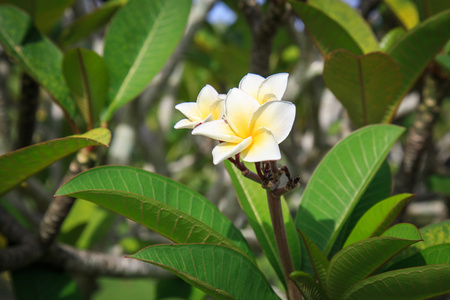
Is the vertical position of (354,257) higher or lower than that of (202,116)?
lower

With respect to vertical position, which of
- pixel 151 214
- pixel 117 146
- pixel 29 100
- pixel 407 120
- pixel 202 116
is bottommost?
pixel 407 120

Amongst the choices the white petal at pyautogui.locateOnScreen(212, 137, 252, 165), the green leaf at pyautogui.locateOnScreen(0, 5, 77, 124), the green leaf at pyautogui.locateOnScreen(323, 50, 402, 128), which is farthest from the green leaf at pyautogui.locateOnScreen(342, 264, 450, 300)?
the green leaf at pyautogui.locateOnScreen(0, 5, 77, 124)

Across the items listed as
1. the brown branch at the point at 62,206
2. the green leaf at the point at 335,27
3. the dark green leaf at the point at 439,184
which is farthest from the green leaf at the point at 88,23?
the dark green leaf at the point at 439,184

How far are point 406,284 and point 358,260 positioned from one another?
3.5 inches

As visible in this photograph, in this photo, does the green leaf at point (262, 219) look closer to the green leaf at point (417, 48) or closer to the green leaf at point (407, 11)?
the green leaf at point (417, 48)

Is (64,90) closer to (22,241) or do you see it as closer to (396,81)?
(22,241)

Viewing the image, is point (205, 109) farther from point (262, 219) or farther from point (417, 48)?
point (417, 48)

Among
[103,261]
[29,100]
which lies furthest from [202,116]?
[29,100]

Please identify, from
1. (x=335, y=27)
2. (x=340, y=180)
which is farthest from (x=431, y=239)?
(x=335, y=27)

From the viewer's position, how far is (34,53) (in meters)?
1.24

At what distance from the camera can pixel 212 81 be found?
10.4 ft

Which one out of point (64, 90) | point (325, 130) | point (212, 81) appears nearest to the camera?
point (64, 90)

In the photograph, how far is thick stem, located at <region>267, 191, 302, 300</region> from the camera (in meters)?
0.75

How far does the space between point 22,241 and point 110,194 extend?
0.86 m
